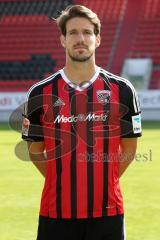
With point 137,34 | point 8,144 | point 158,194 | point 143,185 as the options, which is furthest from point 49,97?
point 137,34

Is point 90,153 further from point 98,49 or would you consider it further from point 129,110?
point 98,49

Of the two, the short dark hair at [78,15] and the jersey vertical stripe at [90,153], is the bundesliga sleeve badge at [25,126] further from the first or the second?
the short dark hair at [78,15]

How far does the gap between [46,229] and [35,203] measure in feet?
13.6

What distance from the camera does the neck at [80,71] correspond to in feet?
10.4

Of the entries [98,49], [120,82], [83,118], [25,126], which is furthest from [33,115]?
[98,49]

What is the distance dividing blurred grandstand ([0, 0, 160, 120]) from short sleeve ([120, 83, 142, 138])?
887 inches

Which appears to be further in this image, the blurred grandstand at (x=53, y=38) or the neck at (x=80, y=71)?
the blurred grandstand at (x=53, y=38)

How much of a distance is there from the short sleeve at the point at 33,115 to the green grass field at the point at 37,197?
2.51 metres

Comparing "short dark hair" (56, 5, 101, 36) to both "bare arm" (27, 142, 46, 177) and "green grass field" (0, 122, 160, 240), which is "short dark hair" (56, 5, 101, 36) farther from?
"green grass field" (0, 122, 160, 240)

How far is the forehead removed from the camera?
3.13 m

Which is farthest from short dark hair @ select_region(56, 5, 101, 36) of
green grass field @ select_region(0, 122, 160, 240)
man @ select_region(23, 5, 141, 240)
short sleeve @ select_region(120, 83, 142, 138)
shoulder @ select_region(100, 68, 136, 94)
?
green grass field @ select_region(0, 122, 160, 240)

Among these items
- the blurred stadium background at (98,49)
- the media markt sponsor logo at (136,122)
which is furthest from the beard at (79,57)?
the blurred stadium background at (98,49)

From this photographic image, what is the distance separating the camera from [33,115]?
131 inches

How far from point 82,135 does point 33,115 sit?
30 centimetres
